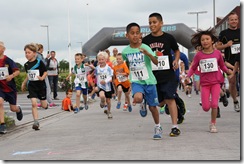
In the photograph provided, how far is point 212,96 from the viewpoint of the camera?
322 inches

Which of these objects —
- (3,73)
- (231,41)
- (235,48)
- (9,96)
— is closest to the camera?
(3,73)

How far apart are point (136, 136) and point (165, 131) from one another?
79 cm

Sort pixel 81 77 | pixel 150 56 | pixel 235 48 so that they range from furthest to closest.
→ 1. pixel 81 77
2. pixel 235 48
3. pixel 150 56

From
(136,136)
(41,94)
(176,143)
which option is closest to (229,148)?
(176,143)

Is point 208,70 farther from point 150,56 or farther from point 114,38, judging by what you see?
point 114,38

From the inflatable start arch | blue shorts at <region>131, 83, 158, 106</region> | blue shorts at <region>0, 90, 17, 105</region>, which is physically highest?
the inflatable start arch

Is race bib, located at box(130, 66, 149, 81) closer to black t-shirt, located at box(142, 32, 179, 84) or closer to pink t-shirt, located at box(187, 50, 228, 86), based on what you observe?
black t-shirt, located at box(142, 32, 179, 84)

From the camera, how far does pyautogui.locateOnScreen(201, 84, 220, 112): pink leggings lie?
8102mm

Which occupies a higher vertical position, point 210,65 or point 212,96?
point 210,65

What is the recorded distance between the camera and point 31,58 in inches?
385

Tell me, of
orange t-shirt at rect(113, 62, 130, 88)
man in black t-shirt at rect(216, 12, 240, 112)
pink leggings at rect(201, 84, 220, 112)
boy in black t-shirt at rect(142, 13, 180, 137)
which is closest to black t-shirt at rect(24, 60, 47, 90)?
boy in black t-shirt at rect(142, 13, 180, 137)

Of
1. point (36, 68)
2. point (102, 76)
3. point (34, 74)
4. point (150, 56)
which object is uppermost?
point (150, 56)

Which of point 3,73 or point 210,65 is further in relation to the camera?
point 3,73

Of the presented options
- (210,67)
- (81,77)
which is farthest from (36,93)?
(81,77)
